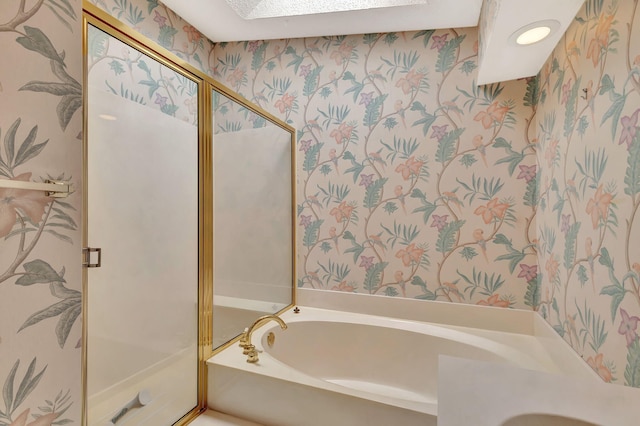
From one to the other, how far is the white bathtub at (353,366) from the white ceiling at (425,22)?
120cm

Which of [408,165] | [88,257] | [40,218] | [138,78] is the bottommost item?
[88,257]

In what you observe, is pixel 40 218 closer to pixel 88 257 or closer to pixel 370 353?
pixel 88 257

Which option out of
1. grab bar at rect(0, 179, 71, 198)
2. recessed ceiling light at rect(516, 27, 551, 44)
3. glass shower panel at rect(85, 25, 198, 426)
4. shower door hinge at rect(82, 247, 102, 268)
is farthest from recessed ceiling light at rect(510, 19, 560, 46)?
shower door hinge at rect(82, 247, 102, 268)

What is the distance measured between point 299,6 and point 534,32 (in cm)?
110

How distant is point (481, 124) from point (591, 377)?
1.25 m

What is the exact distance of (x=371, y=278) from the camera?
6.35 ft

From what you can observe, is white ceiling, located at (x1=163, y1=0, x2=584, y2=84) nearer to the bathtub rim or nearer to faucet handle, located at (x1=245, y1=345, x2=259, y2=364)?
the bathtub rim

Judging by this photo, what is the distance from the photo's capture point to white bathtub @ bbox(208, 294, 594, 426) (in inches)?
44.1

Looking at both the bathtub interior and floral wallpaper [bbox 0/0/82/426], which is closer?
floral wallpaper [bbox 0/0/82/426]

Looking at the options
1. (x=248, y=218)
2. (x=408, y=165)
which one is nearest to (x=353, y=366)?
(x=248, y=218)

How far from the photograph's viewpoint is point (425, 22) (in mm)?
1695

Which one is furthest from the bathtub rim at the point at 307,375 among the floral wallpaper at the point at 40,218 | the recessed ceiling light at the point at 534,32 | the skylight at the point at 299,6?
the skylight at the point at 299,6

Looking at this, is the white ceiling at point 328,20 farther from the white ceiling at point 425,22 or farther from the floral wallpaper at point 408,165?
the floral wallpaper at point 408,165

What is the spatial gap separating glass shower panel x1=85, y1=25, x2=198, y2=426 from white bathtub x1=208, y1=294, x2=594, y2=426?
0.23 meters
